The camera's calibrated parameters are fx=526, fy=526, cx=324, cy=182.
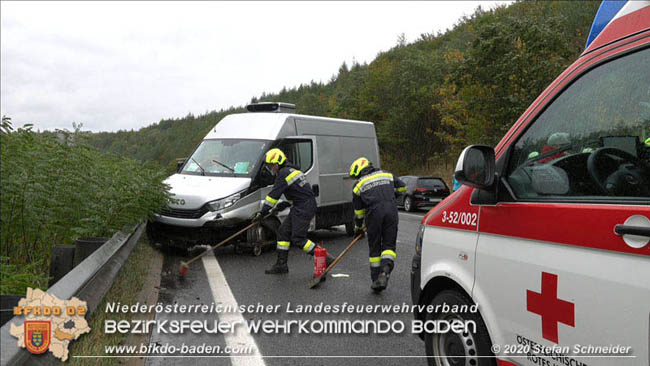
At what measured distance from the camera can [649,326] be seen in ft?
6.31

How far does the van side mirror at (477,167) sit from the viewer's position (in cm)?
277

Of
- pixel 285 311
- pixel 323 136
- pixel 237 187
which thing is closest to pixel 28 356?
pixel 285 311

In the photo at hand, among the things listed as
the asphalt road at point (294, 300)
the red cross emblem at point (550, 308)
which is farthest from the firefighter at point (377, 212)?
the red cross emblem at point (550, 308)

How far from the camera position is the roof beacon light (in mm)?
11023

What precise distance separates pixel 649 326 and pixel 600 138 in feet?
2.96

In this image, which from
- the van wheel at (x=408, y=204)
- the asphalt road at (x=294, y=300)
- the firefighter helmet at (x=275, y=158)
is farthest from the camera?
the van wheel at (x=408, y=204)

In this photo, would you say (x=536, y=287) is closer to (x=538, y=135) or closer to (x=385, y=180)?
(x=538, y=135)

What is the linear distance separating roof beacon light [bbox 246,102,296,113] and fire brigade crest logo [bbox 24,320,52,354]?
872 centimetres

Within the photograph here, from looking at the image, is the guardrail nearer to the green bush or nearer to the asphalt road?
the green bush

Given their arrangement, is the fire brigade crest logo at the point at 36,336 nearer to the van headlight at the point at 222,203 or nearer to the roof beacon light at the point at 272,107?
the van headlight at the point at 222,203

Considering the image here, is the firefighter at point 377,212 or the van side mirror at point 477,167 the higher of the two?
the van side mirror at point 477,167

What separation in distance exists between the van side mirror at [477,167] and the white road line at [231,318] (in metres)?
2.26

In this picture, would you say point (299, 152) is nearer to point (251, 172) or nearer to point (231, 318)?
point (251, 172)

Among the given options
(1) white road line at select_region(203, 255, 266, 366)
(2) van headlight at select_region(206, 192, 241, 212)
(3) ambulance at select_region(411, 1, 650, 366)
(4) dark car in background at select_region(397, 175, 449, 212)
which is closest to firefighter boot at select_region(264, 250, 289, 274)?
(1) white road line at select_region(203, 255, 266, 366)
